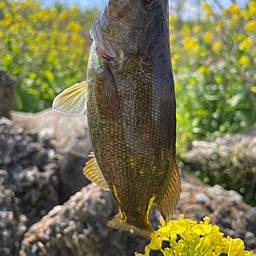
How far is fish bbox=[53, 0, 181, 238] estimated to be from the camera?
1029mm

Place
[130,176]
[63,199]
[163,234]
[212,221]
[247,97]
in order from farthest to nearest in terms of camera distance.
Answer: [247,97]
[63,199]
[212,221]
[130,176]
[163,234]

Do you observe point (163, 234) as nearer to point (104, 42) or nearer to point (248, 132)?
point (104, 42)

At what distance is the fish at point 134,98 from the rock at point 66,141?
5.87ft

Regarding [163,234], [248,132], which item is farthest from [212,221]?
[248,132]

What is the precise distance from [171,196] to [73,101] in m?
0.63

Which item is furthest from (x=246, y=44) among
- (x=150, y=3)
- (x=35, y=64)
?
(x=35, y=64)

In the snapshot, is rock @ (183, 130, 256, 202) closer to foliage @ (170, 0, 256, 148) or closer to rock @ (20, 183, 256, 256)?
foliage @ (170, 0, 256, 148)

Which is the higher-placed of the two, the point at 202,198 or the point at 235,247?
the point at 235,247

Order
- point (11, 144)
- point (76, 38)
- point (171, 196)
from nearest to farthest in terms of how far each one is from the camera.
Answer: point (171, 196) < point (11, 144) < point (76, 38)

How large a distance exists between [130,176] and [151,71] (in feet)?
1.47

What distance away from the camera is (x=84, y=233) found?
1.86m

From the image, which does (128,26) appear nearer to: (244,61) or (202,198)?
(202,198)

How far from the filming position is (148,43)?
40.5 inches

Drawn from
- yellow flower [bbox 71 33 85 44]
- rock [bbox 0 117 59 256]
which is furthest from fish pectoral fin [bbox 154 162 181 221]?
yellow flower [bbox 71 33 85 44]
